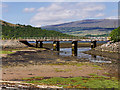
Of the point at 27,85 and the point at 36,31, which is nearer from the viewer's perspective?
the point at 27,85

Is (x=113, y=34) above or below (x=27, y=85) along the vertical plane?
above

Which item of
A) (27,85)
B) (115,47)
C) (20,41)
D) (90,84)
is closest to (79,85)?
(90,84)

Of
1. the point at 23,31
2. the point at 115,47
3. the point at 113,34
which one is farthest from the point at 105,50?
the point at 23,31

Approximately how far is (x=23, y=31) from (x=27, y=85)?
148361 millimetres

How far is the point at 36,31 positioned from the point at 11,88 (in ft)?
503

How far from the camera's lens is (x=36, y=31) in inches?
6969

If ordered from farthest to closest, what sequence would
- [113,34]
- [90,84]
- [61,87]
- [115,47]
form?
1. [113,34]
2. [115,47]
3. [90,84]
4. [61,87]

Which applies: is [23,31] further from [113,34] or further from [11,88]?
[11,88]

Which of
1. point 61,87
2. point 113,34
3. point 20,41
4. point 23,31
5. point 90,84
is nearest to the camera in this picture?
point 61,87

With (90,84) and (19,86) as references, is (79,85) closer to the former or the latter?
(90,84)

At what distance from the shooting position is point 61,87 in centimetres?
2539

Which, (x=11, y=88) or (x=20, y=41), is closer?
(x=11, y=88)

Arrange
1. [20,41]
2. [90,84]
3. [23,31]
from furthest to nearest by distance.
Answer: [23,31] → [20,41] → [90,84]

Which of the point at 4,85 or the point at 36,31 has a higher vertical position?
the point at 36,31
